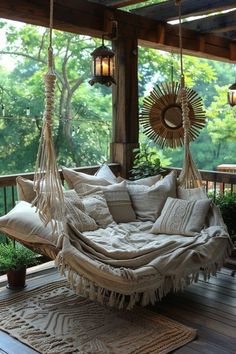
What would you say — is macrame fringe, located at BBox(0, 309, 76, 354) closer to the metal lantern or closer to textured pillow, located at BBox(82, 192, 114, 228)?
textured pillow, located at BBox(82, 192, 114, 228)

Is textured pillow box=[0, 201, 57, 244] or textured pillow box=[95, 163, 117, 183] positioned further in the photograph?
textured pillow box=[95, 163, 117, 183]

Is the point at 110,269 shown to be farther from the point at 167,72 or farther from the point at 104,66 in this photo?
the point at 167,72

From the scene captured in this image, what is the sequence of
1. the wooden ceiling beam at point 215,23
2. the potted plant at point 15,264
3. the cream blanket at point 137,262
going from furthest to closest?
the wooden ceiling beam at point 215,23 < the potted plant at point 15,264 < the cream blanket at point 137,262

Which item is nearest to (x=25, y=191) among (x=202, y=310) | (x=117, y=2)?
(x=202, y=310)

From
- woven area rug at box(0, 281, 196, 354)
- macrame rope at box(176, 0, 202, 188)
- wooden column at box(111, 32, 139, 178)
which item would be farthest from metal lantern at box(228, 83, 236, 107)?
woven area rug at box(0, 281, 196, 354)

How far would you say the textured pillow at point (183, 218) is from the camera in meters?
3.19

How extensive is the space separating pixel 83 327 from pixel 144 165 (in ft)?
7.09

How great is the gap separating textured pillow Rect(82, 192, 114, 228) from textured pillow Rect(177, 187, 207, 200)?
0.67m

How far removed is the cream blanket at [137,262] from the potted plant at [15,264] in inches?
21.0

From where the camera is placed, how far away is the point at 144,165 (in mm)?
4352

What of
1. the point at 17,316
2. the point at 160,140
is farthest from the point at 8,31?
the point at 17,316

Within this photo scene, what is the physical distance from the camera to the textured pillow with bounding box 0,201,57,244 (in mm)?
2824

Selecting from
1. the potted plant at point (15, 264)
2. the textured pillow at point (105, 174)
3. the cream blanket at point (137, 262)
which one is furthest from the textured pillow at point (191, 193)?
the potted plant at point (15, 264)

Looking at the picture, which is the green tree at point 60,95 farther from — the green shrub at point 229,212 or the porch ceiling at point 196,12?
the green shrub at point 229,212
